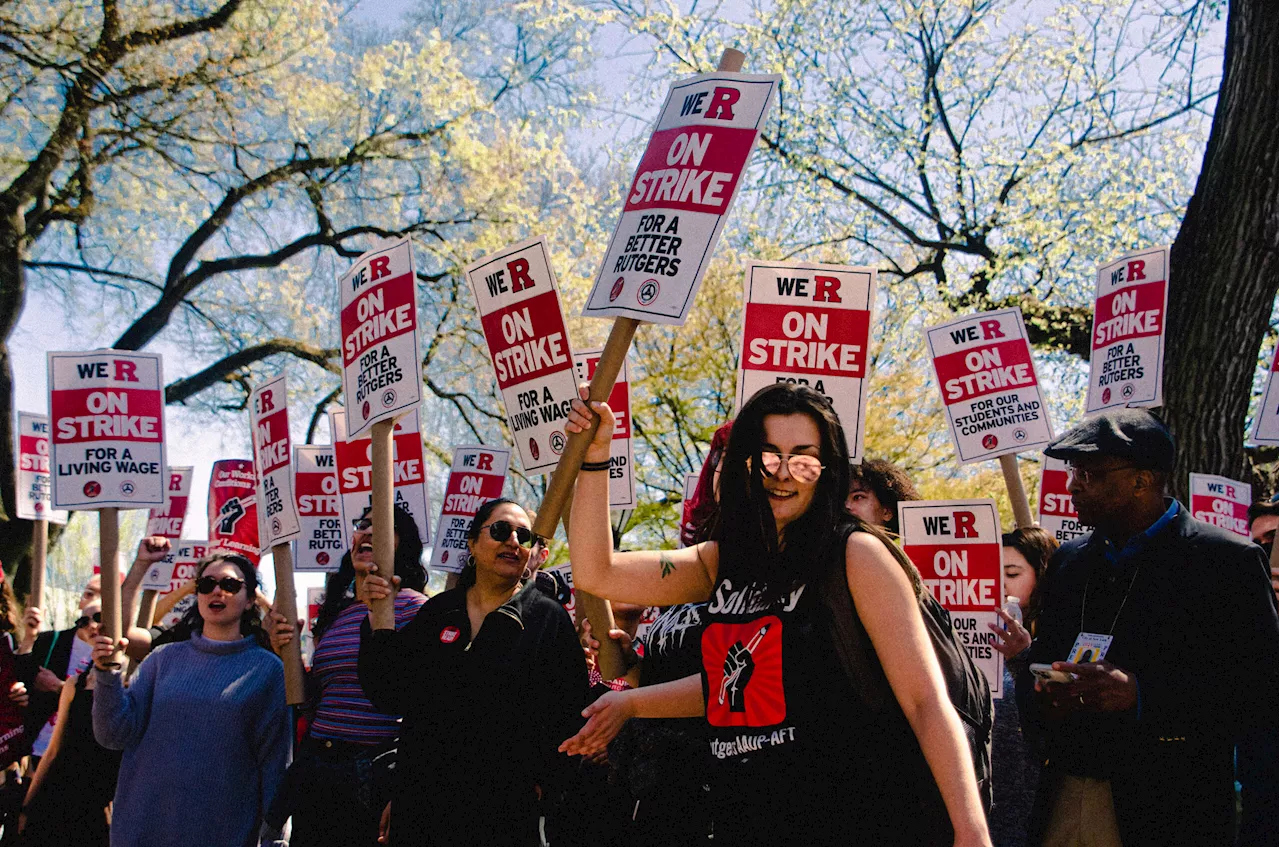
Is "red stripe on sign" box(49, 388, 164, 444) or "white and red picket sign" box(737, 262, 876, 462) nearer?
"white and red picket sign" box(737, 262, 876, 462)

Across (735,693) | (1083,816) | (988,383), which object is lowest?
(1083,816)

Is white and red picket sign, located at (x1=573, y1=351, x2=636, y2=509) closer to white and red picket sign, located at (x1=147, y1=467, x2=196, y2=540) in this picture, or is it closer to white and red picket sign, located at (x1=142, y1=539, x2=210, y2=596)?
white and red picket sign, located at (x1=142, y1=539, x2=210, y2=596)

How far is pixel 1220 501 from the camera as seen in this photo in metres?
8.01

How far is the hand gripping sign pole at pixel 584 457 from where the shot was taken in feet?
10.3

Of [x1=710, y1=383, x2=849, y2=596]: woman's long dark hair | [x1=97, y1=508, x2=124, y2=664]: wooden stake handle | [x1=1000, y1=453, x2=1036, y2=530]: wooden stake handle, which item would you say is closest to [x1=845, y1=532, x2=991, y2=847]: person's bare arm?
[x1=710, y1=383, x2=849, y2=596]: woman's long dark hair

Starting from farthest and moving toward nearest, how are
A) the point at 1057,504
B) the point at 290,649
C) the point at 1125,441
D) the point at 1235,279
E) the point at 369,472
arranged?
the point at 1235,279, the point at 369,472, the point at 1057,504, the point at 290,649, the point at 1125,441

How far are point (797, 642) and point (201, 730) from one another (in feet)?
11.6

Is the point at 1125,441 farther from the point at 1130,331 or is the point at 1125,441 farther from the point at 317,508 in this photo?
the point at 317,508

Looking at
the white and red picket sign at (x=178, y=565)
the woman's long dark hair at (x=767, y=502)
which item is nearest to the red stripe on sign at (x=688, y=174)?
the woman's long dark hair at (x=767, y=502)

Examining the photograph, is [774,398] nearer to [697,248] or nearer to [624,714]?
[624,714]

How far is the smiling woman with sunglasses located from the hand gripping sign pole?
27cm

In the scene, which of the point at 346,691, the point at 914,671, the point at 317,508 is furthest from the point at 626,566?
the point at 317,508

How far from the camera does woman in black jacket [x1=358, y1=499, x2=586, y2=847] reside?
4.20 meters

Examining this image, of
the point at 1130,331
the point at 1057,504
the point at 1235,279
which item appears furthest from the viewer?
the point at 1235,279
